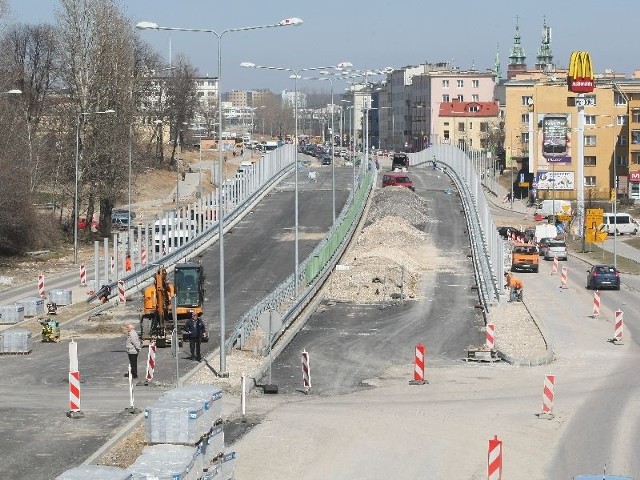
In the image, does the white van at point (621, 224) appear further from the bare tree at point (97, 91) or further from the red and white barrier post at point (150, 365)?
the red and white barrier post at point (150, 365)

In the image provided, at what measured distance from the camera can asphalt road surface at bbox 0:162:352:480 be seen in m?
25.2

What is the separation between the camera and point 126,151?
78.9 meters

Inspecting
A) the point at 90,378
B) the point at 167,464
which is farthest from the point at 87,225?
the point at 167,464

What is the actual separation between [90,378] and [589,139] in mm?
94445

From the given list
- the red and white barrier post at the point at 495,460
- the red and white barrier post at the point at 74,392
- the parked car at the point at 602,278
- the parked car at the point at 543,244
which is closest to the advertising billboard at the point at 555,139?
the parked car at the point at 543,244

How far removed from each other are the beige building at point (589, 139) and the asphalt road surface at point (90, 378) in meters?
56.5

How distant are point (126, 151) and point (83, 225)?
5.42 metres

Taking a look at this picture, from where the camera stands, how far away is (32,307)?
4662cm

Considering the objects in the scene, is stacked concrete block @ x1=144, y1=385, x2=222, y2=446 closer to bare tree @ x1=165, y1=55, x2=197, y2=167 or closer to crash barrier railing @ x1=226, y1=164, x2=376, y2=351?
crash barrier railing @ x1=226, y1=164, x2=376, y2=351

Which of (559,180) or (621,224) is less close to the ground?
(559,180)

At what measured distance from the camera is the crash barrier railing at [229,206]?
54281mm

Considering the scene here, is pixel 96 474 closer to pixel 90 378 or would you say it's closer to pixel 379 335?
pixel 90 378

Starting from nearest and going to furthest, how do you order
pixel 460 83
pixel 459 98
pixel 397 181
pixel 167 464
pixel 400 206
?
pixel 167 464, pixel 400 206, pixel 397 181, pixel 460 83, pixel 459 98

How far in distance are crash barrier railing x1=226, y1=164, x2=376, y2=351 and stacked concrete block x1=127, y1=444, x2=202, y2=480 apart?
36.2 ft
